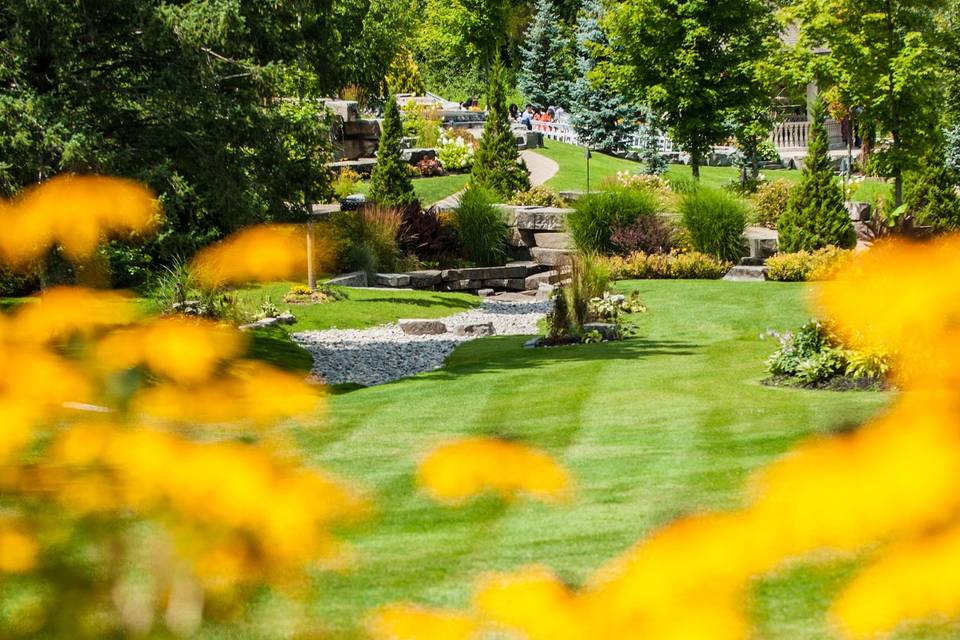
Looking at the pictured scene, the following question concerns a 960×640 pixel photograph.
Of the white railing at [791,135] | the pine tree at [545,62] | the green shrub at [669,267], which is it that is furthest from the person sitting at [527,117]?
the green shrub at [669,267]

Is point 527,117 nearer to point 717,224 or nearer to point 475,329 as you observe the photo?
point 717,224

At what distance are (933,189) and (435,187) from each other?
14145 millimetres

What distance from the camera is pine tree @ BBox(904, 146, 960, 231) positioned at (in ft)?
79.4

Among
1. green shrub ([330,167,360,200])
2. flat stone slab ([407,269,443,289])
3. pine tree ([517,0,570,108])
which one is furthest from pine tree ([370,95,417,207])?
pine tree ([517,0,570,108])

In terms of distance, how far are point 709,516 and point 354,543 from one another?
371 centimetres

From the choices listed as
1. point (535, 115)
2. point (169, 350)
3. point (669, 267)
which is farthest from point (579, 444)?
A: point (535, 115)

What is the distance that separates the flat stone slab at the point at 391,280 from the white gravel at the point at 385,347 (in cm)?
258

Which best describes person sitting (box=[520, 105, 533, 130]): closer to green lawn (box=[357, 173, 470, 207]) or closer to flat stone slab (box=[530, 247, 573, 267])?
green lawn (box=[357, 173, 470, 207])

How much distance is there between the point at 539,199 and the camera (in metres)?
27.9

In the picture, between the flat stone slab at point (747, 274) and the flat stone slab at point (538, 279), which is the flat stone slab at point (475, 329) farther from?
the flat stone slab at point (538, 279)

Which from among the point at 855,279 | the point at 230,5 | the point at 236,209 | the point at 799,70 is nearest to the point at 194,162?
the point at 236,209

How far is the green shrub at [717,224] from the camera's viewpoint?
22.7 meters

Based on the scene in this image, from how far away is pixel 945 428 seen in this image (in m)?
1.42

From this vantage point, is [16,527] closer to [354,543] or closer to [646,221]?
[354,543]
